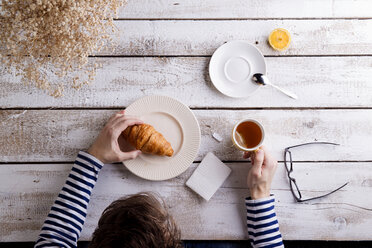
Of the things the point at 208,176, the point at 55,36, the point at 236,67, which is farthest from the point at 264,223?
the point at 55,36

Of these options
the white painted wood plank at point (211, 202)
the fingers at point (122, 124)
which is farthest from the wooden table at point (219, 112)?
the fingers at point (122, 124)

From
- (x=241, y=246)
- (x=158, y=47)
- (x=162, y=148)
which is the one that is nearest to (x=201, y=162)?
(x=162, y=148)

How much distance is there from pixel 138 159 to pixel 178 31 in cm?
51

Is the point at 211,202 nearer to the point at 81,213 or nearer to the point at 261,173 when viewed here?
the point at 261,173

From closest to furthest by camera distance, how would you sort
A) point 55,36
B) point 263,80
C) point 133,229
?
point 133,229
point 55,36
point 263,80

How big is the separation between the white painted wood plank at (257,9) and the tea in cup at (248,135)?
1.41ft

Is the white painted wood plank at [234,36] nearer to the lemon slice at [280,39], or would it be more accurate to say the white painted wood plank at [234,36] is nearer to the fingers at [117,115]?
the lemon slice at [280,39]

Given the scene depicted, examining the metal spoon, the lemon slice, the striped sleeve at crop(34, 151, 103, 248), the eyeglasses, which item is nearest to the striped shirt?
the striped sleeve at crop(34, 151, 103, 248)

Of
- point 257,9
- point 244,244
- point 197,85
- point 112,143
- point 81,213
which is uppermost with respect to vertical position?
point 257,9

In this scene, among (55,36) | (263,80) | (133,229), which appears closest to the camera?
(133,229)

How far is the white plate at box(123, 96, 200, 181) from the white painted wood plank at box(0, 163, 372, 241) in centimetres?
6

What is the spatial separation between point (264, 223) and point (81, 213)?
0.63 m

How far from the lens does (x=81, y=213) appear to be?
1.06 meters

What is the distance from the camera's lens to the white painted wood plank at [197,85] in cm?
117
